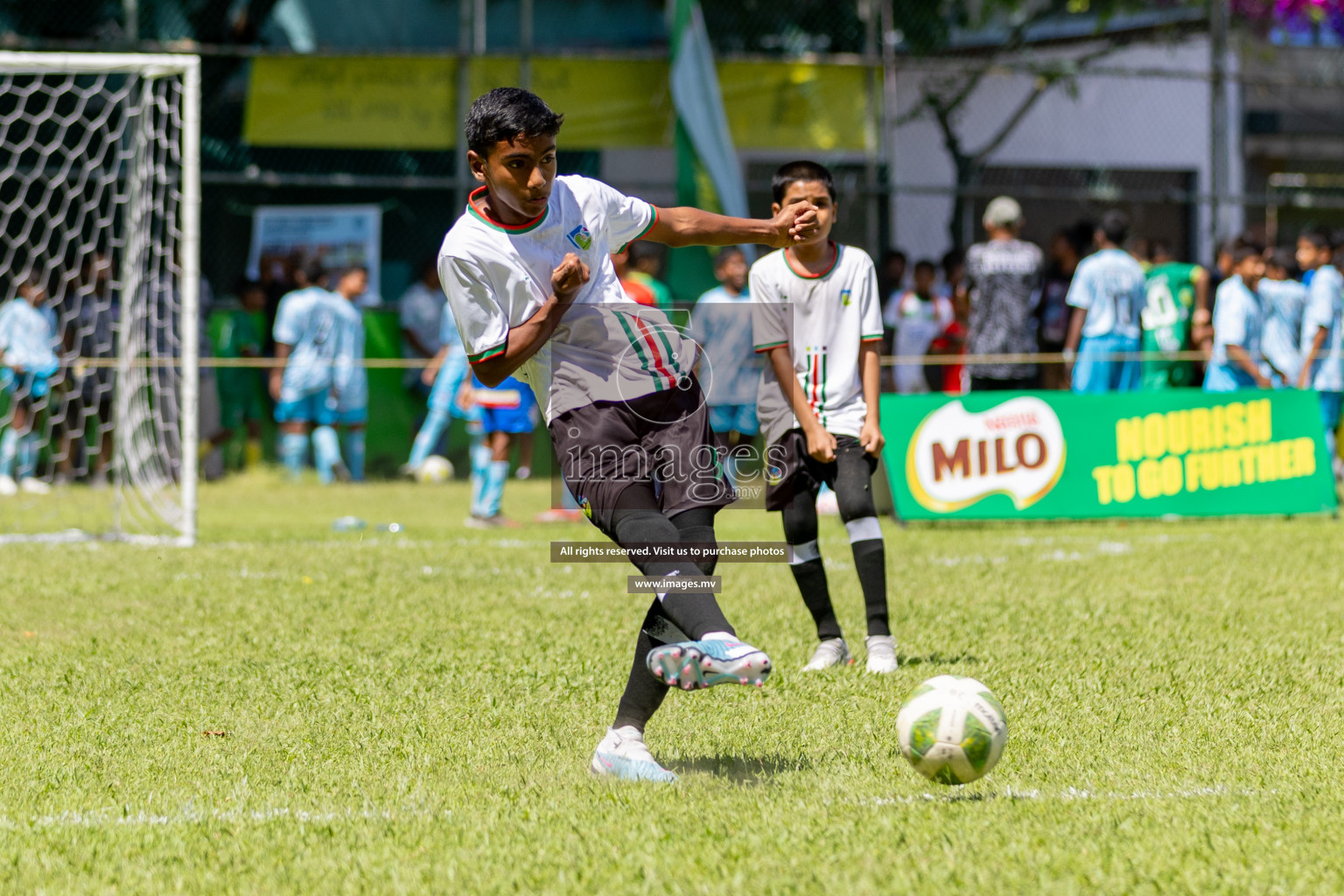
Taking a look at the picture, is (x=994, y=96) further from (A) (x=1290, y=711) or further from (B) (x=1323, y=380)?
(A) (x=1290, y=711)

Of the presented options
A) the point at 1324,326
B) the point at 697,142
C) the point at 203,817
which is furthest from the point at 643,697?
the point at 697,142

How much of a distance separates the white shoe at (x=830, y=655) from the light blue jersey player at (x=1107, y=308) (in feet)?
23.3

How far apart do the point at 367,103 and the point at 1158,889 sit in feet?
44.3

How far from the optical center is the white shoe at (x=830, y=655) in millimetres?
5703

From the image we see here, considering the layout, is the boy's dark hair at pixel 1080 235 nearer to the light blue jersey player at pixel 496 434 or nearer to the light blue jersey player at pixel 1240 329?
the light blue jersey player at pixel 1240 329

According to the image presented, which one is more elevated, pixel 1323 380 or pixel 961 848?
pixel 1323 380

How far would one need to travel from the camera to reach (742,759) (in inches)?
168

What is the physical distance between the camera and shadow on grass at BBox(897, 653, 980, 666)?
18.9 ft

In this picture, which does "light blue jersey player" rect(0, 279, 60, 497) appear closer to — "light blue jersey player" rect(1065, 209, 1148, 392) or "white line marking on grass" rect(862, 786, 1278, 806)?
"light blue jersey player" rect(1065, 209, 1148, 392)

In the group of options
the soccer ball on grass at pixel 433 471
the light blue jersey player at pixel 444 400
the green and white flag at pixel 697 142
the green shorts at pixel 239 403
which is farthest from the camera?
the green shorts at pixel 239 403

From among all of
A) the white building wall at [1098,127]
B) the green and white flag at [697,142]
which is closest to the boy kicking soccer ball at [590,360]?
the green and white flag at [697,142]

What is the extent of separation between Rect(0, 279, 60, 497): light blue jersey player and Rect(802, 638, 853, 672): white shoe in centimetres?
960

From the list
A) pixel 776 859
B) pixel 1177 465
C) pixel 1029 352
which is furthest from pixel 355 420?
pixel 776 859

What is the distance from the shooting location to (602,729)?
4672 mm
